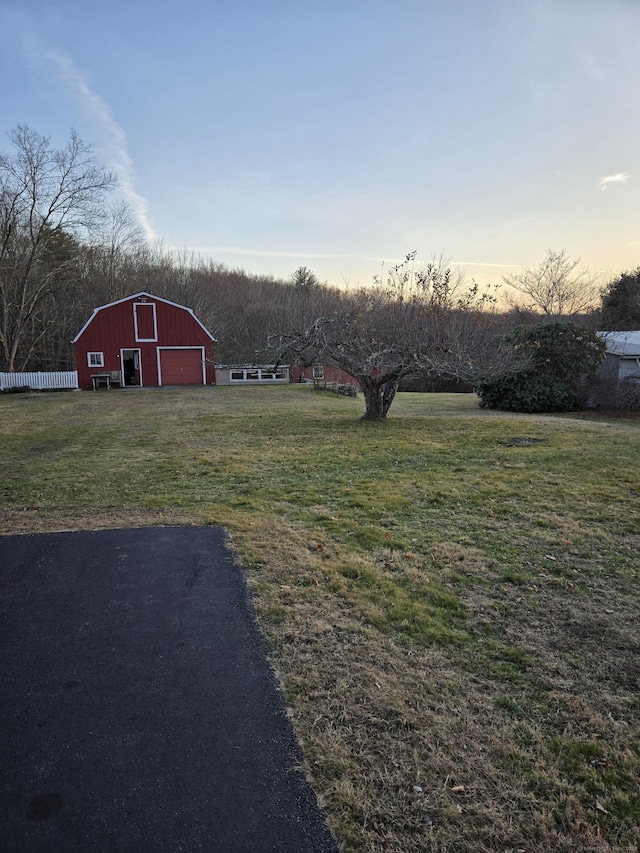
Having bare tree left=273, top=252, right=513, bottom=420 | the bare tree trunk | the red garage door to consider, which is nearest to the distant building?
bare tree left=273, top=252, right=513, bottom=420

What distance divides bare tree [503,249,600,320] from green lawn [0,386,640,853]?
99.6 feet

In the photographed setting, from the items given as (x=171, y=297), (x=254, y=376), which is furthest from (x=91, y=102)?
(x=171, y=297)

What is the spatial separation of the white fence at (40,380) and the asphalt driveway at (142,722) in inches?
994

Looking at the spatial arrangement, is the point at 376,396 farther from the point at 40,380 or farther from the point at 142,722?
the point at 40,380

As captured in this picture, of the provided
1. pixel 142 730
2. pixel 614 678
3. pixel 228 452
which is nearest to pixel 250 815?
pixel 142 730

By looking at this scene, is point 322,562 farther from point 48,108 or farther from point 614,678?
point 48,108

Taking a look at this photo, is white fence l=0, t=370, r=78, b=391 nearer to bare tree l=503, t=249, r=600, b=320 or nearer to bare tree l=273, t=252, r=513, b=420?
bare tree l=273, t=252, r=513, b=420

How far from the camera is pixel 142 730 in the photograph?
216 cm

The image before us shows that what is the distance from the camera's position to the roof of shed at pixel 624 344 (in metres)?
17.6

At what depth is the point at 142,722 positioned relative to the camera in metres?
2.22

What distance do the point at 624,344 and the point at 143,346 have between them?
24.1 metres

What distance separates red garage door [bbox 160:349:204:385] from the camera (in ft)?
92.2

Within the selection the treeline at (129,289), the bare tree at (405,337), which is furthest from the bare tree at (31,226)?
the bare tree at (405,337)

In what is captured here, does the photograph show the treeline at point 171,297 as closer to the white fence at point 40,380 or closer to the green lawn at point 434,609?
the white fence at point 40,380
